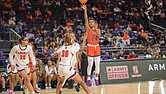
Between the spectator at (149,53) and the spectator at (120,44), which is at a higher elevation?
the spectator at (120,44)

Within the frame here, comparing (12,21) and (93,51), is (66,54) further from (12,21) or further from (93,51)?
(12,21)

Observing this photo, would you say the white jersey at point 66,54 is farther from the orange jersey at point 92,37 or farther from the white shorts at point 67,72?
the orange jersey at point 92,37

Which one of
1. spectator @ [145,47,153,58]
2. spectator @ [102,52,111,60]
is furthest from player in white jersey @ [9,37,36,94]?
spectator @ [145,47,153,58]

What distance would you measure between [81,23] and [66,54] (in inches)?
615

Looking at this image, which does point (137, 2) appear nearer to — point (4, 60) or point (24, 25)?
point (24, 25)

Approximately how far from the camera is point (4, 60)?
780 inches

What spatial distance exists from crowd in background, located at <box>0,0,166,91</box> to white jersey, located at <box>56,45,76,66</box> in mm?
8203

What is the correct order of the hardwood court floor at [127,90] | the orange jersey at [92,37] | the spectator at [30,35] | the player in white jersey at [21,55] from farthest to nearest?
1. the spectator at [30,35]
2. the orange jersey at [92,37]
3. the hardwood court floor at [127,90]
4. the player in white jersey at [21,55]

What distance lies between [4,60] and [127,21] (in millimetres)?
13132

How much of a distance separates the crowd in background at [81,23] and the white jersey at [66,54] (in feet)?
26.9

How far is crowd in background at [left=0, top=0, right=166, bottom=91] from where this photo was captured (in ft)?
75.9

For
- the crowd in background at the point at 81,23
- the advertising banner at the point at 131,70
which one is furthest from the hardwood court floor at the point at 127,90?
the crowd in background at the point at 81,23

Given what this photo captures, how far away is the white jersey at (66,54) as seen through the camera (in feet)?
36.6

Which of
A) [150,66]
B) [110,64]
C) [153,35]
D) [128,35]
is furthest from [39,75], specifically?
[153,35]
